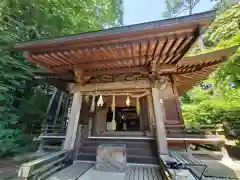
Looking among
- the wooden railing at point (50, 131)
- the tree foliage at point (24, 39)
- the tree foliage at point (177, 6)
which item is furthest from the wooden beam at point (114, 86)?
the tree foliage at point (177, 6)

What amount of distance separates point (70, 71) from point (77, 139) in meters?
2.02

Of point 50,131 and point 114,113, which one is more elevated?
point 114,113

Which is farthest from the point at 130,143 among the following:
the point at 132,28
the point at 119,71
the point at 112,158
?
the point at 132,28

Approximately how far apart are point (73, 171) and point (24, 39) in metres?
5.55

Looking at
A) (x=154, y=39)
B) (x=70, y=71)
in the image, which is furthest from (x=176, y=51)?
(x=70, y=71)

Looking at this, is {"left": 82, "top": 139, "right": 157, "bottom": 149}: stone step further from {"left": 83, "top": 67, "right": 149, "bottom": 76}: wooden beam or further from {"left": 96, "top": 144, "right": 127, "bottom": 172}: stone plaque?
{"left": 83, "top": 67, "right": 149, "bottom": 76}: wooden beam

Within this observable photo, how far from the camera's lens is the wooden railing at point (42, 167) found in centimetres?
219

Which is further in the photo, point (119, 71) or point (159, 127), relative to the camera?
point (119, 71)

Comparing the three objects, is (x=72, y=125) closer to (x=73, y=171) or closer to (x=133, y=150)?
(x=73, y=171)

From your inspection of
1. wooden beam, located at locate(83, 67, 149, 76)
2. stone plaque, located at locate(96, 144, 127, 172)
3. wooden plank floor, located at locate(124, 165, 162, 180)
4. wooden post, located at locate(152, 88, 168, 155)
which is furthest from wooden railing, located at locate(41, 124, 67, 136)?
wooden post, located at locate(152, 88, 168, 155)

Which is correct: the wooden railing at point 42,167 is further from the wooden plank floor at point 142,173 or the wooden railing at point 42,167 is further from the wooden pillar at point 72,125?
the wooden plank floor at point 142,173

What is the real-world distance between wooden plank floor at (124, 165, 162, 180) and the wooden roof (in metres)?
2.31

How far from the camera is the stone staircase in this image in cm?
363

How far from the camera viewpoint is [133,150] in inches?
150
